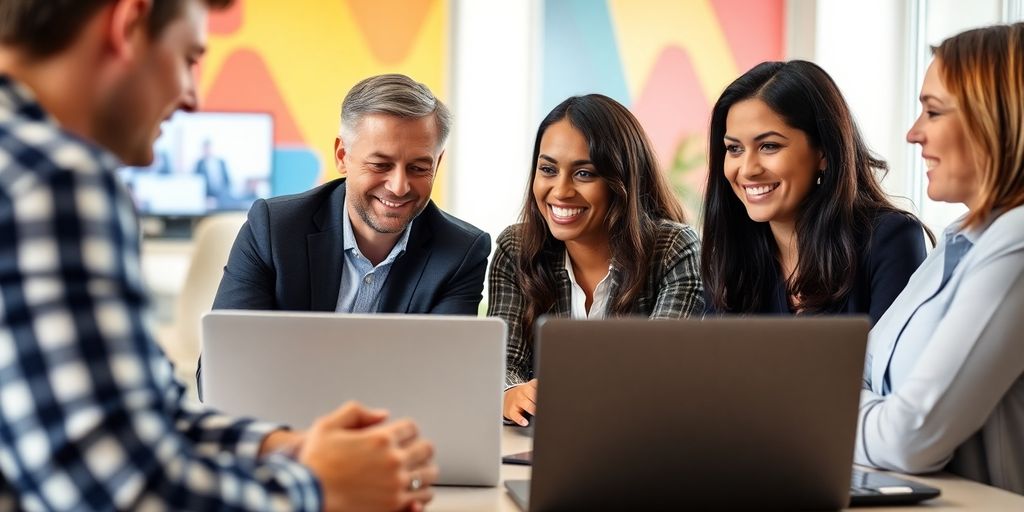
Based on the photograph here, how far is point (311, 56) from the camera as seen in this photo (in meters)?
5.69

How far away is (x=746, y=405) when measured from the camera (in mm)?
1208

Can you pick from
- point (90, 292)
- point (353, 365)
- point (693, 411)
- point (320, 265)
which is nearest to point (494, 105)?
point (320, 265)

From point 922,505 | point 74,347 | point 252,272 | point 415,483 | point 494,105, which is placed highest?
point 494,105

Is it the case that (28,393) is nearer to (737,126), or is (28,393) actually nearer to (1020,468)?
(1020,468)

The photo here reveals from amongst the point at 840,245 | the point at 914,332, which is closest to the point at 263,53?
the point at 840,245

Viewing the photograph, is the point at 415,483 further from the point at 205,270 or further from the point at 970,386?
the point at 205,270

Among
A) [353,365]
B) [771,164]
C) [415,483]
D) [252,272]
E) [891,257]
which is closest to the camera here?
[415,483]

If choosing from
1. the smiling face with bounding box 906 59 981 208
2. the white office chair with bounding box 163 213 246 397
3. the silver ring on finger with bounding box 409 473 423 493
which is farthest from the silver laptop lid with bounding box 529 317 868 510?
the white office chair with bounding box 163 213 246 397

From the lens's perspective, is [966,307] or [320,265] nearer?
[966,307]

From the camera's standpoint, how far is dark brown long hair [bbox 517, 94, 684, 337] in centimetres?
260

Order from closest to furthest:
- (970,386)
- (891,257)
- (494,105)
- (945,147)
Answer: (970,386), (945,147), (891,257), (494,105)

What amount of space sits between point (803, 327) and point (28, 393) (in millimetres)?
837

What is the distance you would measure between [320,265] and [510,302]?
493 millimetres

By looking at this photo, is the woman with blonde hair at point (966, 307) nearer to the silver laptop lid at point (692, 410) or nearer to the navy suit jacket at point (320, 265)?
the silver laptop lid at point (692, 410)
